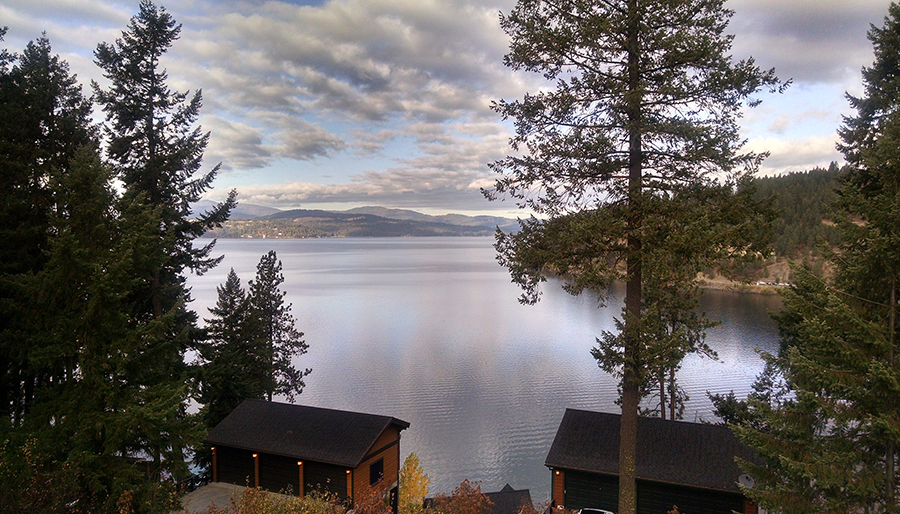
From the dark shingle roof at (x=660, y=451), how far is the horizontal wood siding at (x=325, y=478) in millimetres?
6471

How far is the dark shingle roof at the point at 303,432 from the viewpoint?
15648 mm

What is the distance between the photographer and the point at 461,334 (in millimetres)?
46438

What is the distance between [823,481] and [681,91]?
6736 mm

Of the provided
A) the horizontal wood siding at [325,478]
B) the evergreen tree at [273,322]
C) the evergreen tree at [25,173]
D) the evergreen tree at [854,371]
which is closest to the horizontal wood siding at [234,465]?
the horizontal wood siding at [325,478]

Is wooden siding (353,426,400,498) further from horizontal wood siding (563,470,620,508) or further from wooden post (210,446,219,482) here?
horizontal wood siding (563,470,620,508)

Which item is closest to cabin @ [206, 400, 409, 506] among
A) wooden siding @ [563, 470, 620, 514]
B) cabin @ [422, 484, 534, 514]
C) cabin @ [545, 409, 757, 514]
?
cabin @ [422, 484, 534, 514]

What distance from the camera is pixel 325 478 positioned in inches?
615

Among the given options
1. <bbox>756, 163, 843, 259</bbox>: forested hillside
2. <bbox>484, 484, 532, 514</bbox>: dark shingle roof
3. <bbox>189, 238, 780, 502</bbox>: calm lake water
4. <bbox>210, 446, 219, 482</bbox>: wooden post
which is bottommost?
<bbox>189, 238, 780, 502</bbox>: calm lake water

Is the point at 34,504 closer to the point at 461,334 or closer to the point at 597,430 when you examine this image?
the point at 597,430

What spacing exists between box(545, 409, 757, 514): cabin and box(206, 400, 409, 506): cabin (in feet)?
19.0

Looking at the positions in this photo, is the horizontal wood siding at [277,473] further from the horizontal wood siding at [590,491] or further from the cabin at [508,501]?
the horizontal wood siding at [590,491]

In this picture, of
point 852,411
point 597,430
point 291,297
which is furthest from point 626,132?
point 291,297

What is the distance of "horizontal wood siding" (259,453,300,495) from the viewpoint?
16062 mm

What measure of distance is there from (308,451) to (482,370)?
20.7 meters
